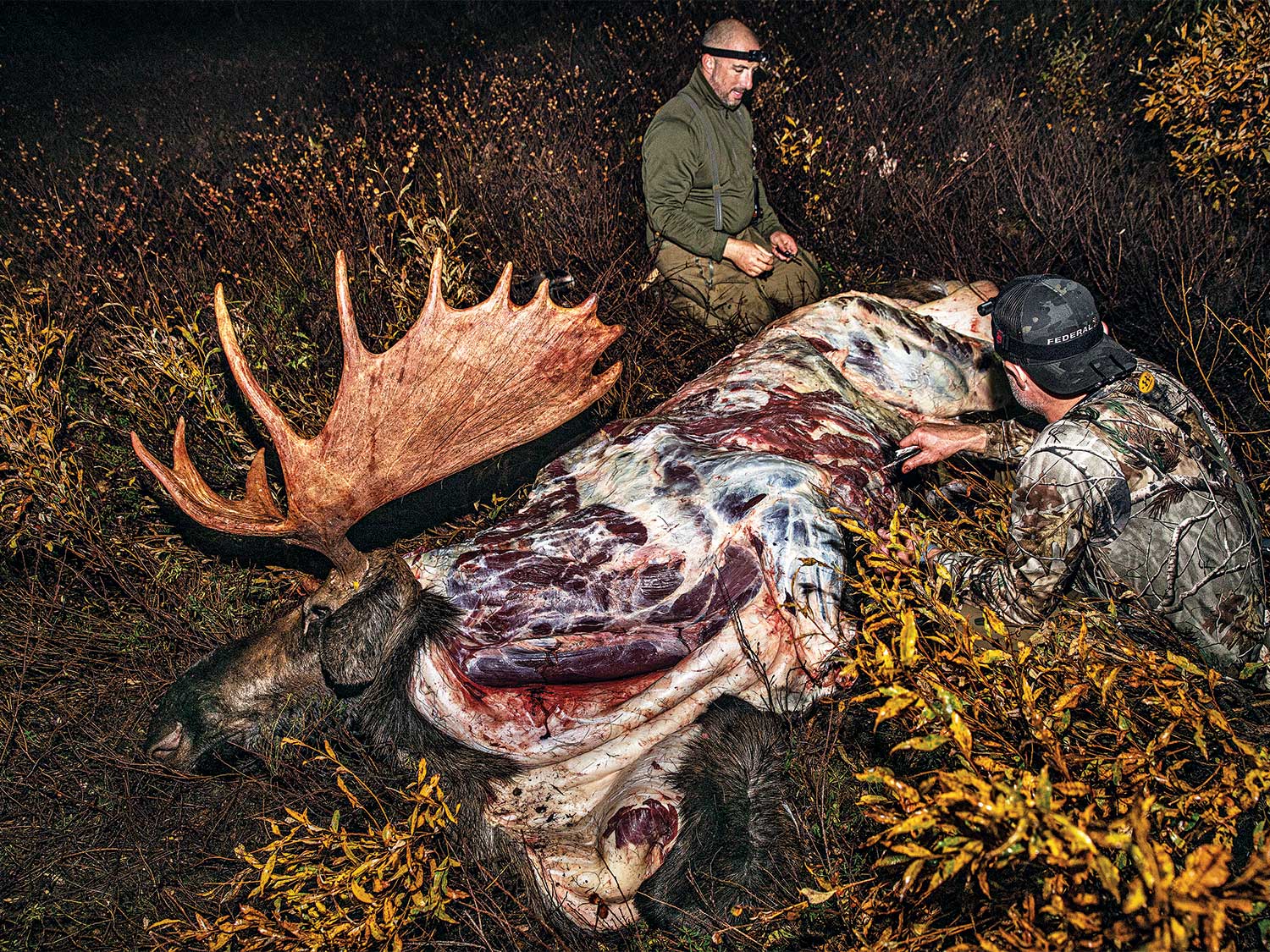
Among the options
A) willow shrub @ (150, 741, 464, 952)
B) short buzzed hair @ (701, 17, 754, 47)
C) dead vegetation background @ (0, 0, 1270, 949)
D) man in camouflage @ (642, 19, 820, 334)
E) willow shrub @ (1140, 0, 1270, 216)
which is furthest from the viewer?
willow shrub @ (1140, 0, 1270, 216)

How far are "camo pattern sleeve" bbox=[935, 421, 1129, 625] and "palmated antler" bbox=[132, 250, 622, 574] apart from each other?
1402 mm

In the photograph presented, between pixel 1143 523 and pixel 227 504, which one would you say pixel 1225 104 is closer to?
pixel 1143 523

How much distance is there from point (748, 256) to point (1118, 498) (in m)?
2.45

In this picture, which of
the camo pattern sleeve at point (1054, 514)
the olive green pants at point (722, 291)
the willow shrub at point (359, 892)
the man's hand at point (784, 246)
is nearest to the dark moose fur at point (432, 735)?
the willow shrub at point (359, 892)

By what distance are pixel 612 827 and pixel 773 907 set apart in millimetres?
494

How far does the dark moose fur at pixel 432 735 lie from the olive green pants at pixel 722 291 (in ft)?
7.62

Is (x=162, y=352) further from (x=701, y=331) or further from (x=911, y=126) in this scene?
(x=911, y=126)

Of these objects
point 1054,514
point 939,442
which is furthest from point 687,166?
point 1054,514

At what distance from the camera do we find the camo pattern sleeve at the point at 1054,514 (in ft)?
7.22

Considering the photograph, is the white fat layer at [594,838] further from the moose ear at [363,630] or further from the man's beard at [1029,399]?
the man's beard at [1029,399]

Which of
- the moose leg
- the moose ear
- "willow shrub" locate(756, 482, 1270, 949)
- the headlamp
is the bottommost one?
the moose leg

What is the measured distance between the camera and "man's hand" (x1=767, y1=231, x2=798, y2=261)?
4.53 metres

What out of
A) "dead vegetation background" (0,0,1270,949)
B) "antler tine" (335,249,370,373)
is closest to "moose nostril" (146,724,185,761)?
"dead vegetation background" (0,0,1270,949)

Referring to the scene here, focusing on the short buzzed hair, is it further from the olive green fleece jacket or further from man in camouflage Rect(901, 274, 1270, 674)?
man in camouflage Rect(901, 274, 1270, 674)
